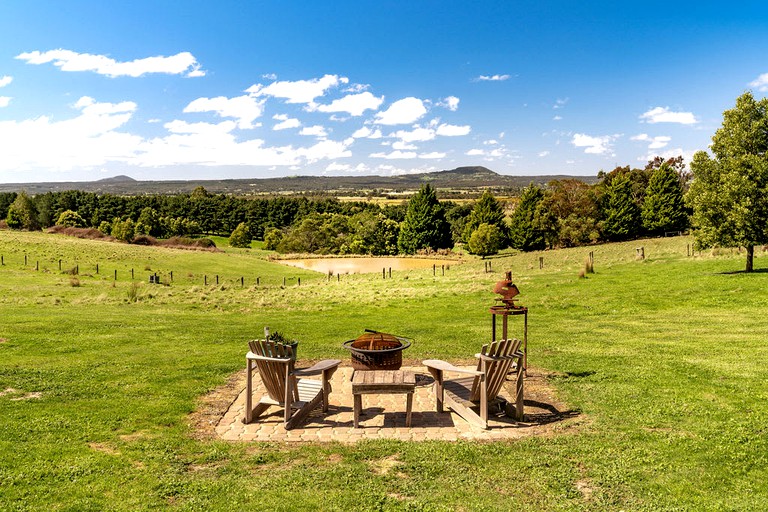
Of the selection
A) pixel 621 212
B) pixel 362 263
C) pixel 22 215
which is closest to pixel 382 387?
pixel 362 263

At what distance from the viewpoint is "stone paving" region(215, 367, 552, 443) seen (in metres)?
8.42

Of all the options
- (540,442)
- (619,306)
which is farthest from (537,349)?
(619,306)

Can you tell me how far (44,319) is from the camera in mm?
18656

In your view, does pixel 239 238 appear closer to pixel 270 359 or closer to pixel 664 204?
pixel 664 204

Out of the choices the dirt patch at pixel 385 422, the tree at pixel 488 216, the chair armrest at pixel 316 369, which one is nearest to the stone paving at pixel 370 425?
the dirt patch at pixel 385 422

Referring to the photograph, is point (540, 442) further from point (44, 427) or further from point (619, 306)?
point (619, 306)

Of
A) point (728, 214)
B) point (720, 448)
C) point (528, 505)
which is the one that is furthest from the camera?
point (728, 214)

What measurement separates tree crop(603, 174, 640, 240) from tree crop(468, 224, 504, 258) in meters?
15.8

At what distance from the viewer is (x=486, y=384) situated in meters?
8.94

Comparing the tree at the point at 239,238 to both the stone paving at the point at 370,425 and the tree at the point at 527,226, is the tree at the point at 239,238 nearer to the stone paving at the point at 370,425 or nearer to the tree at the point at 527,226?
the tree at the point at 527,226

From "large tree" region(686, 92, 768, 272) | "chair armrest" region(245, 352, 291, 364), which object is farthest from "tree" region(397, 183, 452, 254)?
"chair armrest" region(245, 352, 291, 364)

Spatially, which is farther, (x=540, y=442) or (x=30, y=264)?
(x=30, y=264)

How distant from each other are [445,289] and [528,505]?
77.7 feet

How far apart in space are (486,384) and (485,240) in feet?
194
